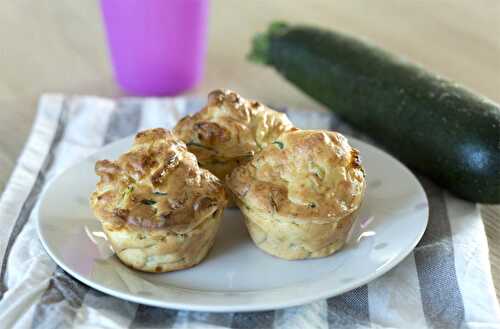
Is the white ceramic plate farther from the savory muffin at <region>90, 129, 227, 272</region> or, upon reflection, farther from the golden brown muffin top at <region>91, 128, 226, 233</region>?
the golden brown muffin top at <region>91, 128, 226, 233</region>

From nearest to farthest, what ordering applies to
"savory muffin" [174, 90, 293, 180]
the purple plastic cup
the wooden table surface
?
1. "savory muffin" [174, 90, 293, 180]
2. the purple plastic cup
3. the wooden table surface

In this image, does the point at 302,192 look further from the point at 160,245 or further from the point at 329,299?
the point at 160,245

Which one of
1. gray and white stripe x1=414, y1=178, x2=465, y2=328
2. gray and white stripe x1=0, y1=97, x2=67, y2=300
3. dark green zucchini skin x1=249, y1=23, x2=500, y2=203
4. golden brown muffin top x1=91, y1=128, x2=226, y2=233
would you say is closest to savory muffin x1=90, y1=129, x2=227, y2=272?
golden brown muffin top x1=91, y1=128, x2=226, y2=233

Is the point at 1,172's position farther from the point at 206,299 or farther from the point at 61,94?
the point at 206,299

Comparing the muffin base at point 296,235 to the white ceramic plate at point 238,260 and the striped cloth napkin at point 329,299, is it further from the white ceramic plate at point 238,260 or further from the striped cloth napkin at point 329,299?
the striped cloth napkin at point 329,299

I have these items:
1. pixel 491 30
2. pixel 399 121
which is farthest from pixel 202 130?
pixel 491 30

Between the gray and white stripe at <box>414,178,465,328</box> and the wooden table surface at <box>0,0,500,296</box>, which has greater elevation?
the gray and white stripe at <box>414,178,465,328</box>

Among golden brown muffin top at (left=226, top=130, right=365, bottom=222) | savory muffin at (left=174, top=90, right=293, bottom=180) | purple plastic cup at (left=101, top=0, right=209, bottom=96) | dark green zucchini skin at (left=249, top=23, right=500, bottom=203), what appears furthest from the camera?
purple plastic cup at (left=101, top=0, right=209, bottom=96)
